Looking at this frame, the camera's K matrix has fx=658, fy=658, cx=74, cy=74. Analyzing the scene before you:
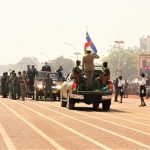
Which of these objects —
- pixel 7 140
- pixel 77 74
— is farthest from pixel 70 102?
pixel 7 140

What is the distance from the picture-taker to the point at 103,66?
2772 centimetres

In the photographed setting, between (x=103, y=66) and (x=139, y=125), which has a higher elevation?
(x=103, y=66)

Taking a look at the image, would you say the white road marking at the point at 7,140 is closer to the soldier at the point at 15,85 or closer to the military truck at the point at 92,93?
the military truck at the point at 92,93

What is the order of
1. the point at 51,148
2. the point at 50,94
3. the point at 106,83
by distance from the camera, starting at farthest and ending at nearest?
1. the point at 50,94
2. the point at 106,83
3. the point at 51,148

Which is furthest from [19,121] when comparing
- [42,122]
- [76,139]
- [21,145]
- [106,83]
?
[106,83]

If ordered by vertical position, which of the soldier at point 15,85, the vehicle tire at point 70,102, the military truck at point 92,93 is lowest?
the vehicle tire at point 70,102

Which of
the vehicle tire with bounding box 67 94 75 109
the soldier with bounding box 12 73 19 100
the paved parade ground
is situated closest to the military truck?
the vehicle tire with bounding box 67 94 75 109

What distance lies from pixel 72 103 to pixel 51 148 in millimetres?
16425

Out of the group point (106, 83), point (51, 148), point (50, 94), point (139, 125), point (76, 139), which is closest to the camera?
point (51, 148)

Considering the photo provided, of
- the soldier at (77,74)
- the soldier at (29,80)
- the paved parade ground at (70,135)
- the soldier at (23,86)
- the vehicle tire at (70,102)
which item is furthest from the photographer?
the soldier at (29,80)

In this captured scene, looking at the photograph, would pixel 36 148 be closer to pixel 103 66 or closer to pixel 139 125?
pixel 139 125

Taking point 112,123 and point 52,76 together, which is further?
point 52,76

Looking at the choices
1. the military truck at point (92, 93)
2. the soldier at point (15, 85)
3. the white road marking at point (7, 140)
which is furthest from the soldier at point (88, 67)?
the soldier at point (15, 85)

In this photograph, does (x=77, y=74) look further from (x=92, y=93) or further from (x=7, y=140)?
(x=7, y=140)
